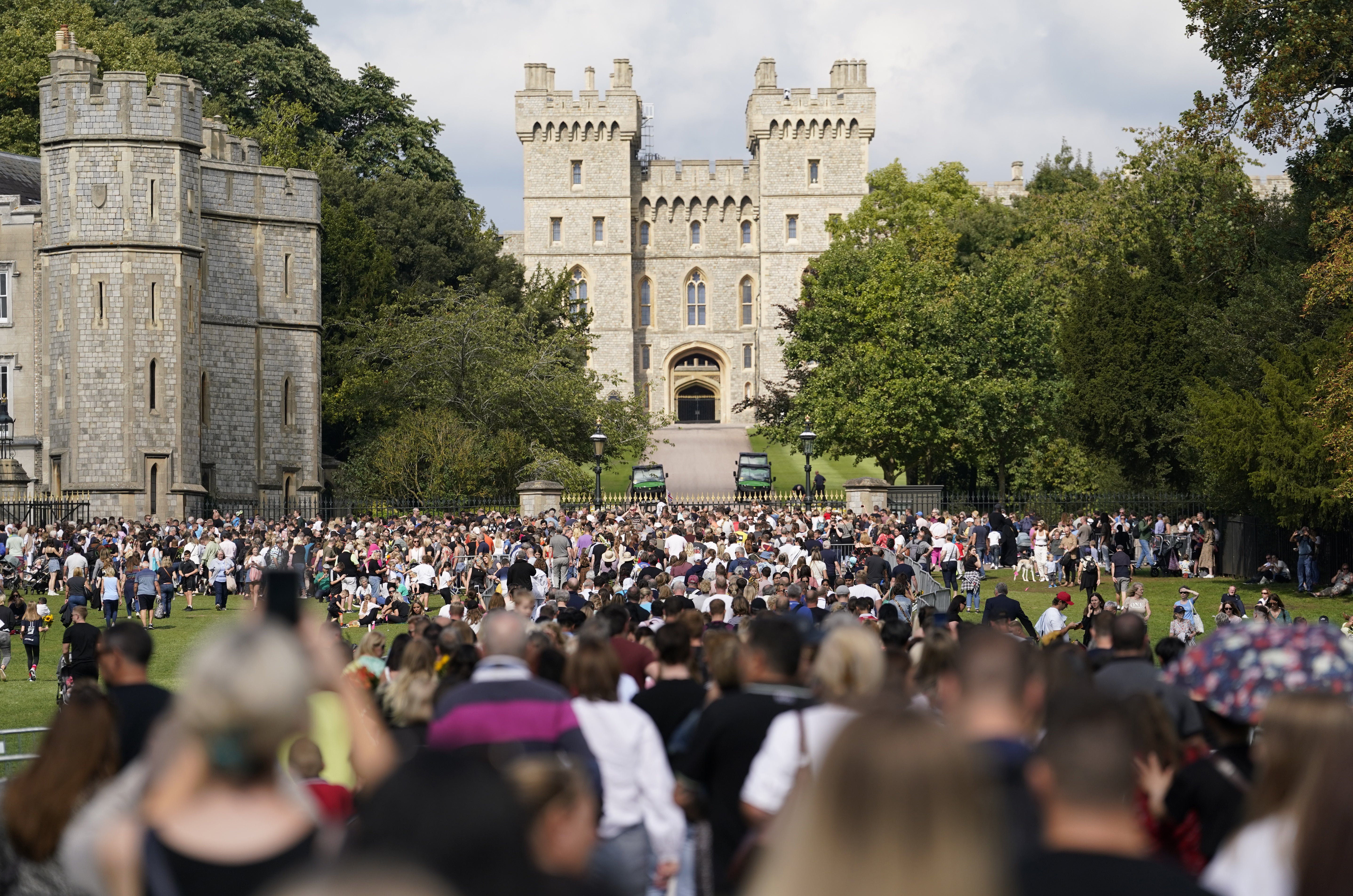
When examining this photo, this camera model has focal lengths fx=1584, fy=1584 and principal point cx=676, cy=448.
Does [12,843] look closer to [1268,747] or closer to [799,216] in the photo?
[1268,747]

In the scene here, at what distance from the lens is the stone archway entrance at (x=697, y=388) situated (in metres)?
79.9

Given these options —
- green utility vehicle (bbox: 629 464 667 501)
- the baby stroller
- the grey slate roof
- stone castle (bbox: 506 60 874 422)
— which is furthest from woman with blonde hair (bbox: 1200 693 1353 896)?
stone castle (bbox: 506 60 874 422)

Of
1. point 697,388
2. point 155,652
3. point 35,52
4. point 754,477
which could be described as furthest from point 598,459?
point 697,388

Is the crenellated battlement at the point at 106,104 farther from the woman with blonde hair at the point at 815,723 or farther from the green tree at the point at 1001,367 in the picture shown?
the woman with blonde hair at the point at 815,723

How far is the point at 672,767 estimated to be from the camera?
20.9 ft

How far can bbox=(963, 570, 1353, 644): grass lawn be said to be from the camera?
2362 cm

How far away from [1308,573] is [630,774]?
23557 mm

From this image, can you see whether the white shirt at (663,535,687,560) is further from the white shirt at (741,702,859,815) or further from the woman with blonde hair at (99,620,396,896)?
the woman with blonde hair at (99,620,396,896)

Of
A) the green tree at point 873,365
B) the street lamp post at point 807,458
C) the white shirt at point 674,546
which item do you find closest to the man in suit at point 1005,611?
the white shirt at point 674,546

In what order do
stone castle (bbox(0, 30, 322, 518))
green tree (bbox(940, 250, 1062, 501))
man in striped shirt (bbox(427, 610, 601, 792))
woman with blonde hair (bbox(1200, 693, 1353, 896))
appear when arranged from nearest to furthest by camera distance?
1. woman with blonde hair (bbox(1200, 693, 1353, 896))
2. man in striped shirt (bbox(427, 610, 601, 792))
3. stone castle (bbox(0, 30, 322, 518))
4. green tree (bbox(940, 250, 1062, 501))

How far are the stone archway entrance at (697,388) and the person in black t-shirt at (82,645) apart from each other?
65317mm

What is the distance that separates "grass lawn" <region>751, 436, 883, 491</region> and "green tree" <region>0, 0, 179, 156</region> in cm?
2462

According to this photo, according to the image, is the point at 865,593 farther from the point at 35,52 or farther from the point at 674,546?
the point at 35,52

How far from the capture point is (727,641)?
6.32 metres
